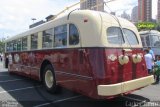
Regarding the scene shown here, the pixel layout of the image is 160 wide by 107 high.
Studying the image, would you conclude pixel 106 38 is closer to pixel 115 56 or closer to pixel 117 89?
pixel 115 56

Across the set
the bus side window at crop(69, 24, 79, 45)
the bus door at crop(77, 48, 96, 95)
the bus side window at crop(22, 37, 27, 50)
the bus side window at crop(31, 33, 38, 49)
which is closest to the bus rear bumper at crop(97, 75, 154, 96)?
the bus door at crop(77, 48, 96, 95)

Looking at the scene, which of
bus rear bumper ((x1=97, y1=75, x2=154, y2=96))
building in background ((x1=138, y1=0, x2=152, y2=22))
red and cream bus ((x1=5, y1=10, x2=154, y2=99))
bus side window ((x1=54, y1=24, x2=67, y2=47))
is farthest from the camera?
building in background ((x1=138, y1=0, x2=152, y2=22))

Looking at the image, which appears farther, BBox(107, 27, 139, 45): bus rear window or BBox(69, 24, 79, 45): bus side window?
BBox(69, 24, 79, 45): bus side window

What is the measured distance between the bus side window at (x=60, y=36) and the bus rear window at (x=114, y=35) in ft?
5.52

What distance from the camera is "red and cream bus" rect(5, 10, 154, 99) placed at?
7.57m

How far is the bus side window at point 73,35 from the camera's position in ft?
27.8

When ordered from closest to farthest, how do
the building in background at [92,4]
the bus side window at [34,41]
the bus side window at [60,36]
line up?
1. the bus side window at [60,36]
2. the bus side window at [34,41]
3. the building in background at [92,4]

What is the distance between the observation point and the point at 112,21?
8414mm

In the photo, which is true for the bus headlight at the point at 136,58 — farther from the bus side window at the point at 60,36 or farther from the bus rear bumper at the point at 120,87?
the bus side window at the point at 60,36

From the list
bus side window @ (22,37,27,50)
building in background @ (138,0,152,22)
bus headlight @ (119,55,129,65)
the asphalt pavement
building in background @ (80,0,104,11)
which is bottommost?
the asphalt pavement

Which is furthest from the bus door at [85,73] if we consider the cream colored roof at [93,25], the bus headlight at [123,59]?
the bus headlight at [123,59]

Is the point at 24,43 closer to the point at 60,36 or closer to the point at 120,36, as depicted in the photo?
the point at 60,36

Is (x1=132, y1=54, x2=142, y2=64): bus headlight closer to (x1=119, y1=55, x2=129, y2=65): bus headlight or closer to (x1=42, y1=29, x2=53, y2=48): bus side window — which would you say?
(x1=119, y1=55, x2=129, y2=65): bus headlight

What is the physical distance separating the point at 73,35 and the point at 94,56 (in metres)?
1.36
